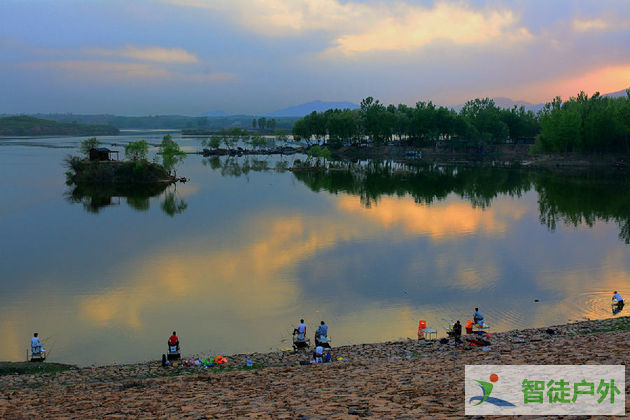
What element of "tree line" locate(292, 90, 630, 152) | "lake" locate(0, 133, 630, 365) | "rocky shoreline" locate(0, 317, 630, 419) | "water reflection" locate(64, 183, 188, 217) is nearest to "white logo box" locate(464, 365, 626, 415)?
"rocky shoreline" locate(0, 317, 630, 419)

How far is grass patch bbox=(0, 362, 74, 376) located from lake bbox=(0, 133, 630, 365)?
1.13m

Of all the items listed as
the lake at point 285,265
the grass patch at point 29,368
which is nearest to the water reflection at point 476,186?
the lake at point 285,265

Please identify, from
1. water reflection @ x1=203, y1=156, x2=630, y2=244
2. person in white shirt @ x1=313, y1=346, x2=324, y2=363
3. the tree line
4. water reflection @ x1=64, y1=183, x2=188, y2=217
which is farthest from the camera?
the tree line

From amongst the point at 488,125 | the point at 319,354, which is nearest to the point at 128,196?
the point at 319,354

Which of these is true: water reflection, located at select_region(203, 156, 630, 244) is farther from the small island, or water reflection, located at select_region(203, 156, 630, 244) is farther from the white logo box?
the white logo box

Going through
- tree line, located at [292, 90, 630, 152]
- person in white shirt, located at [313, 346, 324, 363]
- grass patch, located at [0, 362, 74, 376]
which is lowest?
grass patch, located at [0, 362, 74, 376]

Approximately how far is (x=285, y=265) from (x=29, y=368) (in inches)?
583

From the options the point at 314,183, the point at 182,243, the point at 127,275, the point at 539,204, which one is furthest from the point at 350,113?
the point at 127,275

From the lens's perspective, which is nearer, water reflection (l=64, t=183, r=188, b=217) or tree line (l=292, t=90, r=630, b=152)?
water reflection (l=64, t=183, r=188, b=217)

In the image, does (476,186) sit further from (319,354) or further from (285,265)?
(319,354)

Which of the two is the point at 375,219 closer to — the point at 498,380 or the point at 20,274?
the point at 20,274

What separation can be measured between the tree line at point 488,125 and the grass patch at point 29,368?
8915 centimetres

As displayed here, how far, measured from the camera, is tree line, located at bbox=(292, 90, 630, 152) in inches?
A: 3344

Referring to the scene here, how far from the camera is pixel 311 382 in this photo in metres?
12.6
